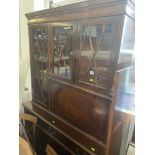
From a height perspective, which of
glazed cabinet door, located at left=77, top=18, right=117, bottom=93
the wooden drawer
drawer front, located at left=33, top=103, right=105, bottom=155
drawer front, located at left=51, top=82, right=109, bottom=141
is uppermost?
glazed cabinet door, located at left=77, top=18, right=117, bottom=93

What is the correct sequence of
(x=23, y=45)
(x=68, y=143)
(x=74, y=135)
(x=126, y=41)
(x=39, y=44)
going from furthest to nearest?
1. (x=23, y=45)
2. (x=39, y=44)
3. (x=68, y=143)
4. (x=74, y=135)
5. (x=126, y=41)

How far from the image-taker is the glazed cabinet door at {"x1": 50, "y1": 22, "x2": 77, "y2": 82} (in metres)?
1.31

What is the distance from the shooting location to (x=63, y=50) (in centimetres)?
144

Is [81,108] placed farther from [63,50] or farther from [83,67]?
[63,50]

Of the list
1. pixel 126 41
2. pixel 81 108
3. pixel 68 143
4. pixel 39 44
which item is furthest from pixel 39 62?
pixel 126 41

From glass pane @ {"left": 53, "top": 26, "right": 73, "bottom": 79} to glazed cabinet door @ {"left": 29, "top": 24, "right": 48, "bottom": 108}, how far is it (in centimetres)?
16

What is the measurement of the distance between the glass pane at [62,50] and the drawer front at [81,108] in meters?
0.15

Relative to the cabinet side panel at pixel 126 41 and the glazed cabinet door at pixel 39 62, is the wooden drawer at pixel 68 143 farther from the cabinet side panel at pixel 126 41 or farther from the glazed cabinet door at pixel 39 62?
the cabinet side panel at pixel 126 41

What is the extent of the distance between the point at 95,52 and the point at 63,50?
40 cm

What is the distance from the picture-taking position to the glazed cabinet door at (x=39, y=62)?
167cm

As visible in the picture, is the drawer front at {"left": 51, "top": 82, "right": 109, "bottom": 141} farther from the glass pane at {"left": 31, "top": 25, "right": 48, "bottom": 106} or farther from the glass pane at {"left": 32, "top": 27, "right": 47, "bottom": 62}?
the glass pane at {"left": 32, "top": 27, "right": 47, "bottom": 62}

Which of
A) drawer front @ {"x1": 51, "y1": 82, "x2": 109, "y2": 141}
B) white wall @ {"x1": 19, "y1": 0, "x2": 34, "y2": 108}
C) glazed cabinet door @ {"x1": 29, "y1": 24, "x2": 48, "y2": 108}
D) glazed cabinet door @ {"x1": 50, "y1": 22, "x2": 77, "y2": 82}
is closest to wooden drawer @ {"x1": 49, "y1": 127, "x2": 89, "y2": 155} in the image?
drawer front @ {"x1": 51, "y1": 82, "x2": 109, "y2": 141}
